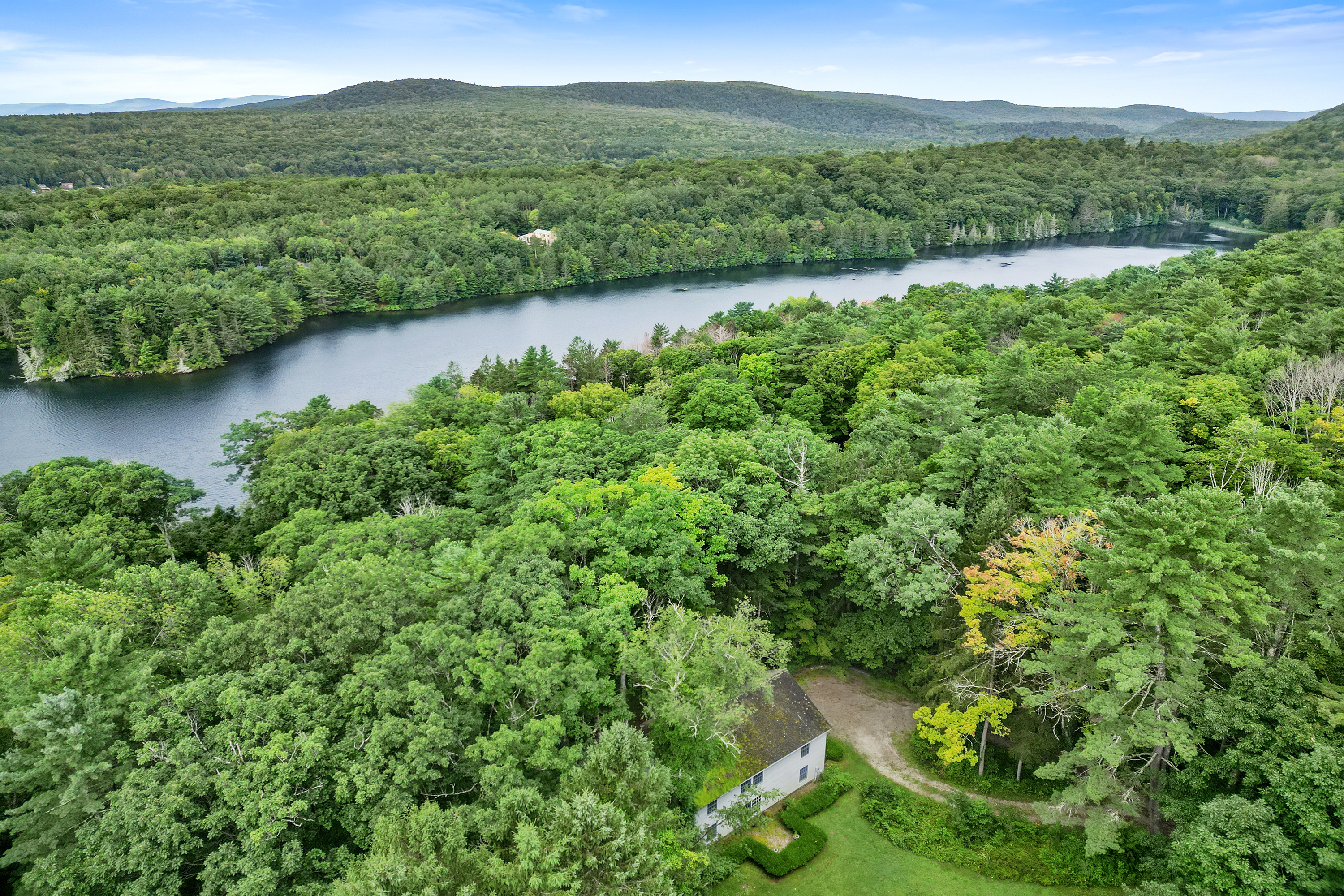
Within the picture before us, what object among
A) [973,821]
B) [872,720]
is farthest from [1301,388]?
[973,821]

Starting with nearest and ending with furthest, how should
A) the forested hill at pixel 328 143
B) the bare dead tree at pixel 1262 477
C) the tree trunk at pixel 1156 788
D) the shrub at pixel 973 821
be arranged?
the tree trunk at pixel 1156 788, the shrub at pixel 973 821, the bare dead tree at pixel 1262 477, the forested hill at pixel 328 143

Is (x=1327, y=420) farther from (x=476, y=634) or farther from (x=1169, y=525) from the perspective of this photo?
(x=476, y=634)

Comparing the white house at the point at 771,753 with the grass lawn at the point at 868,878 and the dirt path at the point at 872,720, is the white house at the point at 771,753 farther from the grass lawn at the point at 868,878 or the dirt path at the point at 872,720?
the dirt path at the point at 872,720

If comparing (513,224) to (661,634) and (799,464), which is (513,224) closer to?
(799,464)

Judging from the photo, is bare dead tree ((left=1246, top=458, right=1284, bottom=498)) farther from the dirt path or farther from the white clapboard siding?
the white clapboard siding

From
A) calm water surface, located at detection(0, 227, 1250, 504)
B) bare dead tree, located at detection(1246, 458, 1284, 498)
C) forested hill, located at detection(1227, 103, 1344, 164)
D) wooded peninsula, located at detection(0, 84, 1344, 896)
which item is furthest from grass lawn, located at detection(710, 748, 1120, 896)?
forested hill, located at detection(1227, 103, 1344, 164)

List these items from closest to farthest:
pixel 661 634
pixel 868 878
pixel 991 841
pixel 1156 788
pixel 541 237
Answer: pixel 1156 788 < pixel 868 878 < pixel 661 634 < pixel 991 841 < pixel 541 237

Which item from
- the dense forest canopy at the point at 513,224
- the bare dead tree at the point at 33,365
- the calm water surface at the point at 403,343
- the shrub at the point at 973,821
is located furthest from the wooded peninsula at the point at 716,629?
the bare dead tree at the point at 33,365
